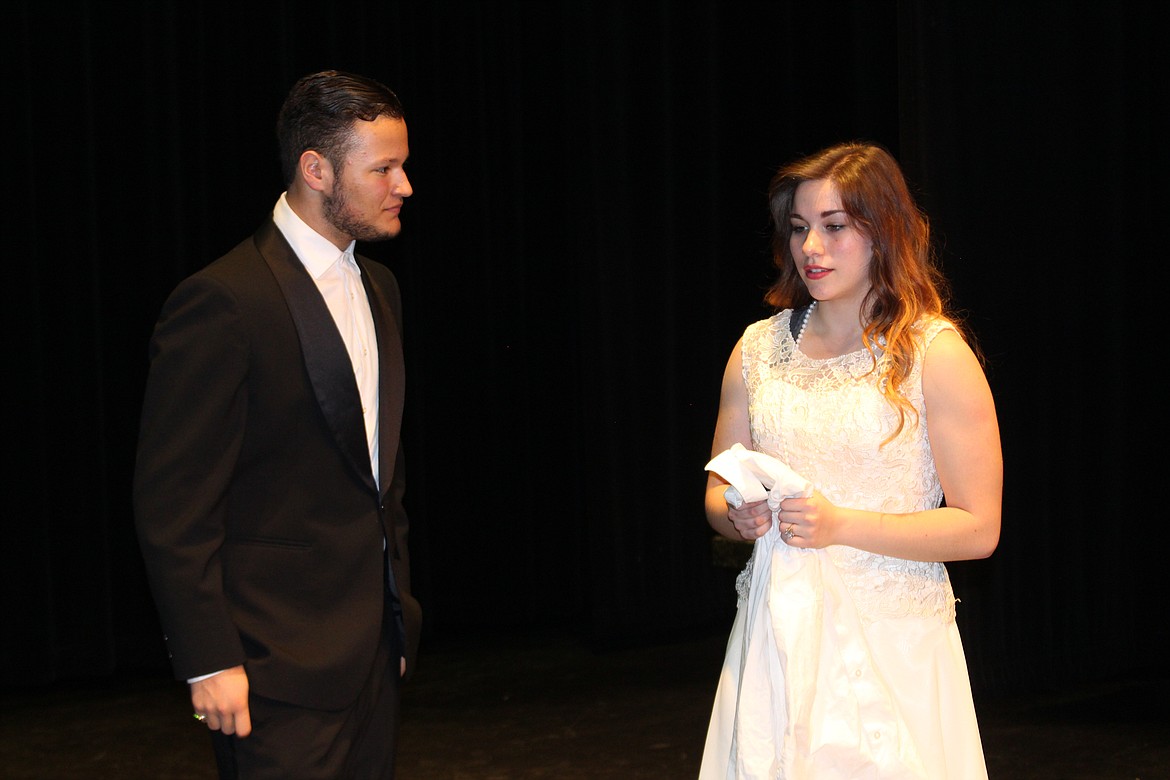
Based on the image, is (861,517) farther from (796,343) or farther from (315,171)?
(315,171)

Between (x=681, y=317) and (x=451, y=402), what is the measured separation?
1086 mm

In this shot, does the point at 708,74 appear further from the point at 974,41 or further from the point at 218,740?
the point at 218,740

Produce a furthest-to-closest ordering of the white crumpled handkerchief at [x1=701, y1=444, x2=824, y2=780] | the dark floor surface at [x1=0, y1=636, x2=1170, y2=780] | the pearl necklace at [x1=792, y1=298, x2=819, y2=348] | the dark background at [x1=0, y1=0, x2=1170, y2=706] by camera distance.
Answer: the dark background at [x1=0, y1=0, x2=1170, y2=706] < the dark floor surface at [x1=0, y1=636, x2=1170, y2=780] < the pearl necklace at [x1=792, y1=298, x2=819, y2=348] < the white crumpled handkerchief at [x1=701, y1=444, x2=824, y2=780]

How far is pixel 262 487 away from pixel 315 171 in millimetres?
527

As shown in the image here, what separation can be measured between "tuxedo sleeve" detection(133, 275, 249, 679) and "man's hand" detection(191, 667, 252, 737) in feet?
0.07

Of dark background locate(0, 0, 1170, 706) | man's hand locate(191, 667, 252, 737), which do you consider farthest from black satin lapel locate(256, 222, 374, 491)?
dark background locate(0, 0, 1170, 706)

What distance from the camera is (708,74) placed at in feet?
17.4

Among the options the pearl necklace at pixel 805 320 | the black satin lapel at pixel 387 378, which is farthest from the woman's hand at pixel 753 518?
the black satin lapel at pixel 387 378

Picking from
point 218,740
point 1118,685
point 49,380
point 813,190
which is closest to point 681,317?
point 1118,685

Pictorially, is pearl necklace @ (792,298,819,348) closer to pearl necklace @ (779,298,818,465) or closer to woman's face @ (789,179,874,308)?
pearl necklace @ (779,298,818,465)

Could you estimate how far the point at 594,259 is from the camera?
5012mm

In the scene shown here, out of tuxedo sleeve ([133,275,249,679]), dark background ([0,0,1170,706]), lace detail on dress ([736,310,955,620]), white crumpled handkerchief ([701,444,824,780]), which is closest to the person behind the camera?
tuxedo sleeve ([133,275,249,679])

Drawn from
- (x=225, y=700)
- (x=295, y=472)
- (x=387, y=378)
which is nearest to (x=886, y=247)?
(x=387, y=378)

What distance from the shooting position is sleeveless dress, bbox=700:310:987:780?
1850 mm
